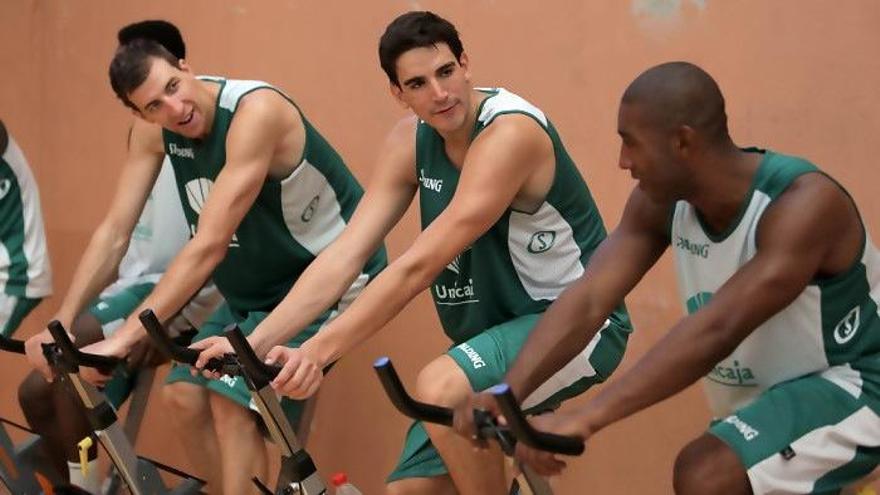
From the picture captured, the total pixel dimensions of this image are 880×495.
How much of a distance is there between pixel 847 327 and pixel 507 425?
714mm

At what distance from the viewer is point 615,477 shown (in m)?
4.23

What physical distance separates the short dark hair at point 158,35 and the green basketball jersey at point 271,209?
0.14m

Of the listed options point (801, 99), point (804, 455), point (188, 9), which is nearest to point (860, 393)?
point (804, 455)

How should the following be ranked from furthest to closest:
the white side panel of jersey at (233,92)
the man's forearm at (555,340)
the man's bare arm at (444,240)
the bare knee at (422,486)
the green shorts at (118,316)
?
the green shorts at (118,316), the white side panel of jersey at (233,92), the bare knee at (422,486), the man's bare arm at (444,240), the man's forearm at (555,340)

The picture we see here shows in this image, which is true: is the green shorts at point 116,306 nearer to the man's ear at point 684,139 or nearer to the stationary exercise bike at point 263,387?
the stationary exercise bike at point 263,387

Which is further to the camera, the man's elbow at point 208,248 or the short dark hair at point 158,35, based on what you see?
the short dark hair at point 158,35

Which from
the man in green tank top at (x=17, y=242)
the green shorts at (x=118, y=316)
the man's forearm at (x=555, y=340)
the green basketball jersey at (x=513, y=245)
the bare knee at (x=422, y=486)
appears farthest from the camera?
the man in green tank top at (x=17, y=242)

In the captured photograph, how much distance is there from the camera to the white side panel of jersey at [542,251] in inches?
133

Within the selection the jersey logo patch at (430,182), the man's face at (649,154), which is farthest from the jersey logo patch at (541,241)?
the man's face at (649,154)

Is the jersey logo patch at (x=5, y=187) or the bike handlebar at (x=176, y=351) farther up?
the jersey logo patch at (x=5, y=187)

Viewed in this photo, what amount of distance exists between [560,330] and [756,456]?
1.55 feet

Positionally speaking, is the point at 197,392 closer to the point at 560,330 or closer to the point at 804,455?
the point at 560,330

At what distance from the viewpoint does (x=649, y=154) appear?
2598mm

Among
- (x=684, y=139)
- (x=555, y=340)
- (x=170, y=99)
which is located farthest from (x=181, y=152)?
(x=684, y=139)
